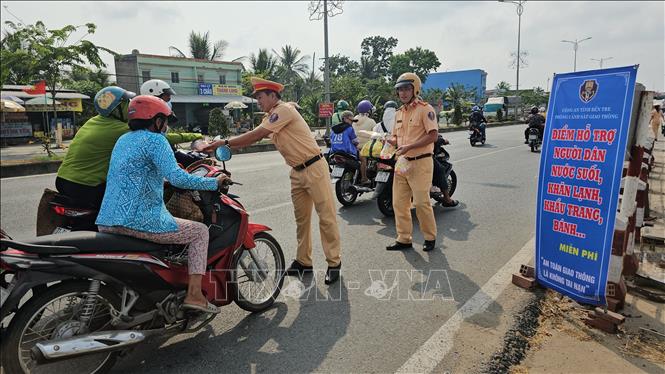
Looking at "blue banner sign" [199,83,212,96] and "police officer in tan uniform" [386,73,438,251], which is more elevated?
"blue banner sign" [199,83,212,96]

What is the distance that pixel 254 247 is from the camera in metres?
3.50

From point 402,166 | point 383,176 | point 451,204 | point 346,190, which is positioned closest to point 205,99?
point 346,190

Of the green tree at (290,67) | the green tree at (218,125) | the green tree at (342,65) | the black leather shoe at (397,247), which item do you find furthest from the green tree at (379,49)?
the black leather shoe at (397,247)

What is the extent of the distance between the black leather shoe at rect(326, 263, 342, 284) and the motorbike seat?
5.74ft

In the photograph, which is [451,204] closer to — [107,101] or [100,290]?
[107,101]

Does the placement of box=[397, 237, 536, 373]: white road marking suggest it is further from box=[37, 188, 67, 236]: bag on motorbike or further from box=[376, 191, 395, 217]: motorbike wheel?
box=[37, 188, 67, 236]: bag on motorbike

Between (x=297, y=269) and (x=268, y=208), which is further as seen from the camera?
(x=268, y=208)

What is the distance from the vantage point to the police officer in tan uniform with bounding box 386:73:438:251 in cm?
480

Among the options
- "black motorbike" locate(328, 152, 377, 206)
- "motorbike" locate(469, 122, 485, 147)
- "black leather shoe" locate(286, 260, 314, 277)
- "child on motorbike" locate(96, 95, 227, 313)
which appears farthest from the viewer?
"motorbike" locate(469, 122, 485, 147)

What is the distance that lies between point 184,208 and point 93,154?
0.77 m

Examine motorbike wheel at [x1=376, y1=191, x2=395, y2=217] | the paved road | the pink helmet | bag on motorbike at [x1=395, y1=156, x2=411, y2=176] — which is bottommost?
the paved road

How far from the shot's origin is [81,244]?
2475 millimetres

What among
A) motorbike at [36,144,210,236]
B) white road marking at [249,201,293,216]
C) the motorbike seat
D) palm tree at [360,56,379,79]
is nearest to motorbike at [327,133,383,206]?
white road marking at [249,201,293,216]

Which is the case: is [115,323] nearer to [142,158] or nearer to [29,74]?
[142,158]
